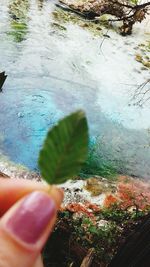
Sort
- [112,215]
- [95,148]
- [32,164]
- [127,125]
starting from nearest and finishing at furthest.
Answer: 1. [112,215]
2. [32,164]
3. [95,148]
4. [127,125]

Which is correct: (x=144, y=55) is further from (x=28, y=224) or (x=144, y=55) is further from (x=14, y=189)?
(x=28, y=224)

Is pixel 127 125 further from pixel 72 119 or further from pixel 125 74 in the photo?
pixel 72 119

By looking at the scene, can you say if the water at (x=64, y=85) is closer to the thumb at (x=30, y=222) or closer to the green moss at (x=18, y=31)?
the green moss at (x=18, y=31)

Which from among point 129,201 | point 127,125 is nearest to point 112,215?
point 129,201

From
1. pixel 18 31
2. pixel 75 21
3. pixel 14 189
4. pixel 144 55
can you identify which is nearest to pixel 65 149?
pixel 14 189

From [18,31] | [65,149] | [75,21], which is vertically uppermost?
[65,149]

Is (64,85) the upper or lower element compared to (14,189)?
lower
